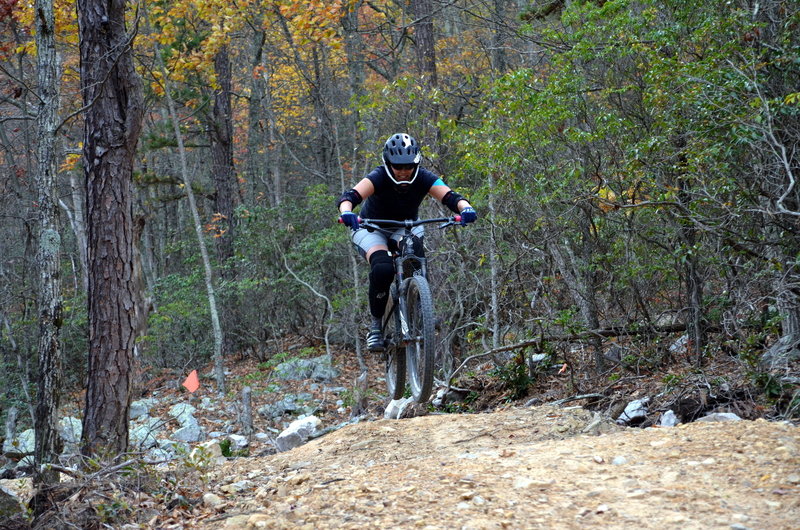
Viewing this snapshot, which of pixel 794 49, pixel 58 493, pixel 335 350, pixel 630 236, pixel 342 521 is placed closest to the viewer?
pixel 342 521

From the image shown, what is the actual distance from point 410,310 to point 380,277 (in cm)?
47

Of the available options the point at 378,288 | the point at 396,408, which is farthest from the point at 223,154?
the point at 378,288

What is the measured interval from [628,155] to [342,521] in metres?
5.20

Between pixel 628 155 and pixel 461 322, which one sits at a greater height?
pixel 628 155

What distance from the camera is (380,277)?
6855 millimetres

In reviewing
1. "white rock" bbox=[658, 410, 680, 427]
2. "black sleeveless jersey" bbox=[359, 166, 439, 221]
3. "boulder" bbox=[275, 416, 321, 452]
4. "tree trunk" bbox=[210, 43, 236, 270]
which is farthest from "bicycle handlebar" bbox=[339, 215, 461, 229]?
"tree trunk" bbox=[210, 43, 236, 270]

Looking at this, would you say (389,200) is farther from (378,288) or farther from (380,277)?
(378,288)

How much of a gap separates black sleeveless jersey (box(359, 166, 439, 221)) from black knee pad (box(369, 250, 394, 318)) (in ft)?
1.23

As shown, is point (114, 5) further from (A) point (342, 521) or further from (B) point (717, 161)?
(B) point (717, 161)

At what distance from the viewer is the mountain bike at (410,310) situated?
6.24 metres

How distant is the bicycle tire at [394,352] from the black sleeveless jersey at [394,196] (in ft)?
2.28

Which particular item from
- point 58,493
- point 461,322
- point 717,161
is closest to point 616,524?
point 58,493

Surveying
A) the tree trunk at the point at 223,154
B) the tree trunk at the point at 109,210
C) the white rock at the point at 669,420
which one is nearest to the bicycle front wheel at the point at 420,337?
the white rock at the point at 669,420

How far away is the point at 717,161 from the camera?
707cm
